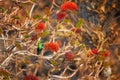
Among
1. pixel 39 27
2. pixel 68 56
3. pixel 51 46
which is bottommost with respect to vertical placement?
pixel 68 56

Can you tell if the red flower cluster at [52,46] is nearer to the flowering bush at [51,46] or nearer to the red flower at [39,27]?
the flowering bush at [51,46]

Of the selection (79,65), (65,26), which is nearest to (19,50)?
(79,65)

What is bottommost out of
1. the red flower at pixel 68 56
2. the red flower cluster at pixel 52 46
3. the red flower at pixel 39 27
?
the red flower at pixel 68 56

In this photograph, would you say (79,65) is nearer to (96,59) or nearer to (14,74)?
(96,59)

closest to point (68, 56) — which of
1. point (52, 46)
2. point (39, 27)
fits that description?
point (52, 46)

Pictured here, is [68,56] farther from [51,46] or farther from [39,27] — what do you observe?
[39,27]

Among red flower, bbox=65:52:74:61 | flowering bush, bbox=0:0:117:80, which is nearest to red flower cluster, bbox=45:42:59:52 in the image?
flowering bush, bbox=0:0:117:80

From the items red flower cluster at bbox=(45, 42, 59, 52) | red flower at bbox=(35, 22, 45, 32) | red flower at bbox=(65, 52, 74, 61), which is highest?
red flower at bbox=(35, 22, 45, 32)

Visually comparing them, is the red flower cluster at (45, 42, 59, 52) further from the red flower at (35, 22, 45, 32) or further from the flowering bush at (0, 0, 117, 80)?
the red flower at (35, 22, 45, 32)

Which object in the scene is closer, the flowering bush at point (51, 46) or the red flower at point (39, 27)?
the flowering bush at point (51, 46)

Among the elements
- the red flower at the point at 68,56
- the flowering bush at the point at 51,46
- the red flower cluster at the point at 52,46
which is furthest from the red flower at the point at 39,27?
the red flower at the point at 68,56

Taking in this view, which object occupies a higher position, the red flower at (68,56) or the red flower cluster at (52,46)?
the red flower cluster at (52,46)
